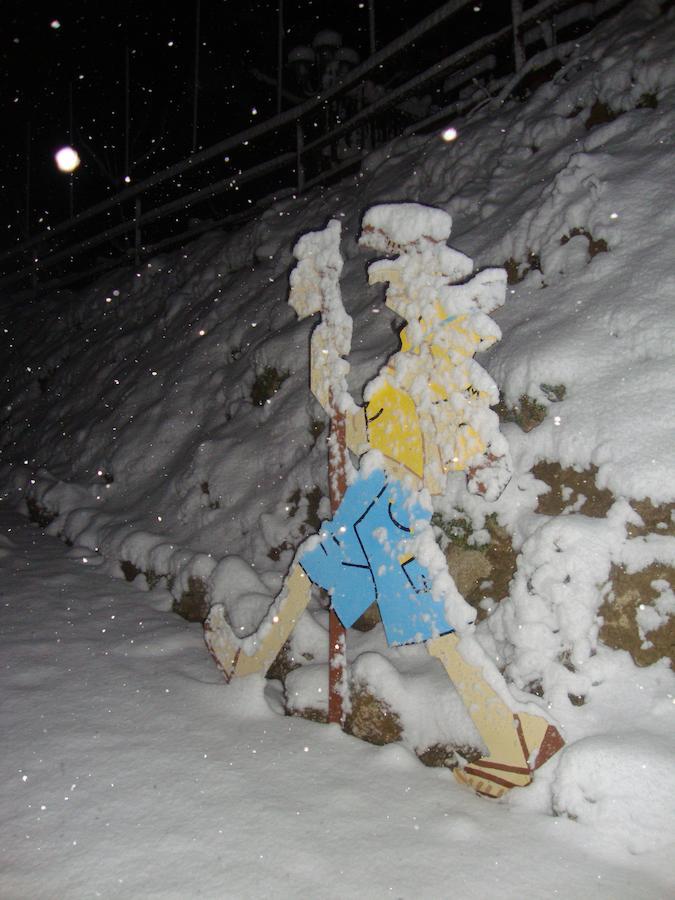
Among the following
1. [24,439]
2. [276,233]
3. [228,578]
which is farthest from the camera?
[24,439]

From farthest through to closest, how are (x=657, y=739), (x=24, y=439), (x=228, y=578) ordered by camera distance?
(x=24, y=439) < (x=228, y=578) < (x=657, y=739)

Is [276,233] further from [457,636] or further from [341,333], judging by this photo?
[457,636]

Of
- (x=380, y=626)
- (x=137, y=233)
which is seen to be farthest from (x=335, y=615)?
(x=137, y=233)

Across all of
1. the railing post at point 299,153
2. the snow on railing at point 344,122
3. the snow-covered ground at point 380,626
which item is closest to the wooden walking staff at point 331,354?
the snow-covered ground at point 380,626

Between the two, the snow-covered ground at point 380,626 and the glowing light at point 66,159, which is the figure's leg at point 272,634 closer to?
the snow-covered ground at point 380,626

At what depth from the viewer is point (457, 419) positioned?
2234 mm

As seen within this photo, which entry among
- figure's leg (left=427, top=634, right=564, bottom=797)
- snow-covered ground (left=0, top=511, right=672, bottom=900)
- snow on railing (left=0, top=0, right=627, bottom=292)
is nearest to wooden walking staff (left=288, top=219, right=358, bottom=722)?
snow-covered ground (left=0, top=511, right=672, bottom=900)

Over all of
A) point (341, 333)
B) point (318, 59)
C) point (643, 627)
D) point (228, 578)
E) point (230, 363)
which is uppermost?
point (318, 59)

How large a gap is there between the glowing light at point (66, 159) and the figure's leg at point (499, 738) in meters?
9.58

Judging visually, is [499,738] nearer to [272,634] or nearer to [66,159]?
[272,634]

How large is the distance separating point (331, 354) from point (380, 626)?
4.24ft

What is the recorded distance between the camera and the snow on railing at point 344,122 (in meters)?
4.57

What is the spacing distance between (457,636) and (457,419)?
797 mm

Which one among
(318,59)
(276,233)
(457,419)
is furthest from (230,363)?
(318,59)
